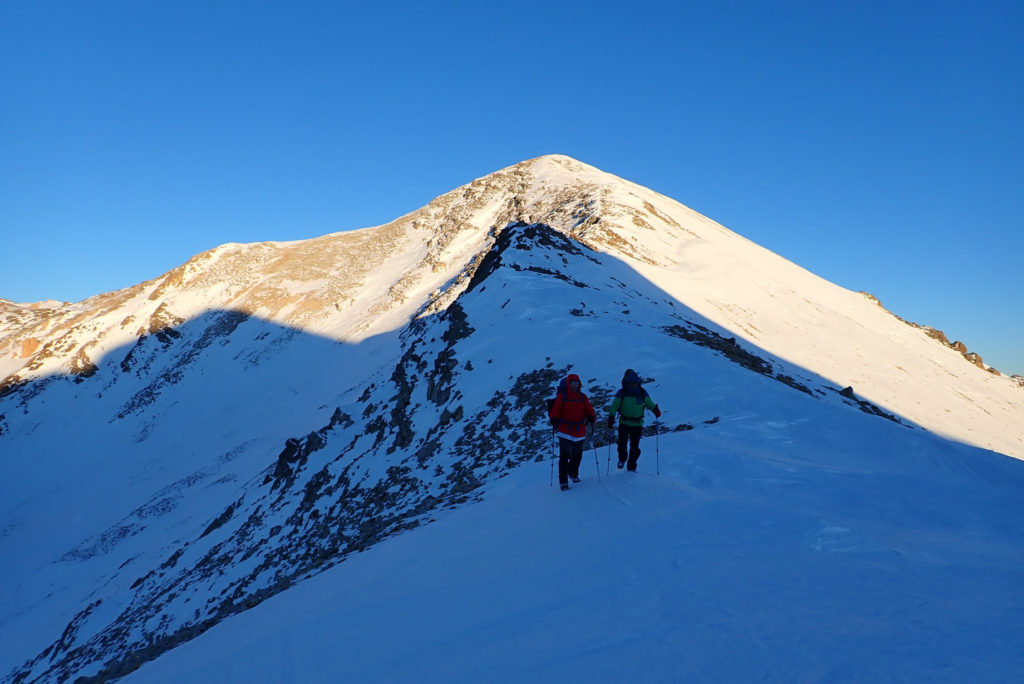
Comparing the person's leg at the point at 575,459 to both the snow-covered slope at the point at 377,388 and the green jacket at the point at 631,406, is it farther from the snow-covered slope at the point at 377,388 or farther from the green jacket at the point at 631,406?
the snow-covered slope at the point at 377,388

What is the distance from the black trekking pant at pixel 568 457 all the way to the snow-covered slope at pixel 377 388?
297 cm

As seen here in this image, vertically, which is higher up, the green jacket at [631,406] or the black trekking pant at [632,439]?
the green jacket at [631,406]

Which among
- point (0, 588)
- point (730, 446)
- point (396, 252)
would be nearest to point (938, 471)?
point (730, 446)

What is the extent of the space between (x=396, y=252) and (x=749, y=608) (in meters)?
81.1

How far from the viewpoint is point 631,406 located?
9016 mm

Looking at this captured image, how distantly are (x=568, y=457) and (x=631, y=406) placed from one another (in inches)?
54.6

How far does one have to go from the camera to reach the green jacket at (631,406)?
899 centimetres

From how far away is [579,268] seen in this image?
30312 mm

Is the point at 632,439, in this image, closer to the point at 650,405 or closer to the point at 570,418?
the point at 650,405

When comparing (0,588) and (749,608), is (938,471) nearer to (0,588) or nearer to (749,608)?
(749,608)

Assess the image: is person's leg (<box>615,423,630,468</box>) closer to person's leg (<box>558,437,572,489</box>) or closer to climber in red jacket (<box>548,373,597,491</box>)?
climber in red jacket (<box>548,373,597,491</box>)

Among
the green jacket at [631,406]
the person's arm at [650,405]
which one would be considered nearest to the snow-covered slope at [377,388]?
the person's arm at [650,405]

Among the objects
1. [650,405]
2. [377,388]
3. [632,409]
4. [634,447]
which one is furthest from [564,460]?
[377,388]

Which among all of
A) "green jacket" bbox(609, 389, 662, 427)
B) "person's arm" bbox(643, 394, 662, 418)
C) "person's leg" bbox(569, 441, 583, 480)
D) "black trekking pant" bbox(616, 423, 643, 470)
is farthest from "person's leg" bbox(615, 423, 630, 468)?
"person's leg" bbox(569, 441, 583, 480)
